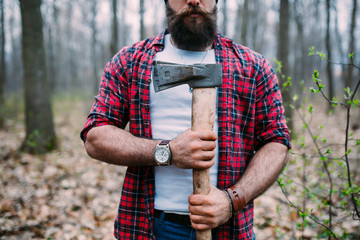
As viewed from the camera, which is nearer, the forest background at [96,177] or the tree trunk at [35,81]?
the forest background at [96,177]

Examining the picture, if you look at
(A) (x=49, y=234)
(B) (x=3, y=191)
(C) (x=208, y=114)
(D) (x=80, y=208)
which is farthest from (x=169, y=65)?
(B) (x=3, y=191)

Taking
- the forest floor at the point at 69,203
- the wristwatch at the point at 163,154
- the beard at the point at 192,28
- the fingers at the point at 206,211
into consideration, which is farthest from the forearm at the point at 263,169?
the forest floor at the point at 69,203

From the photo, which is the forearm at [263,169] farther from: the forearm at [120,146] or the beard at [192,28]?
the beard at [192,28]

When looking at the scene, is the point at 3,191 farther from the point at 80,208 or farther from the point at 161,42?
the point at 161,42

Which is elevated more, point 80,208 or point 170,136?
point 170,136

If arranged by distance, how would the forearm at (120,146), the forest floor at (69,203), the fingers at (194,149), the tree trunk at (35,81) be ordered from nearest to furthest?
the fingers at (194,149), the forearm at (120,146), the forest floor at (69,203), the tree trunk at (35,81)

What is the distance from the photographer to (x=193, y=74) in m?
1.33

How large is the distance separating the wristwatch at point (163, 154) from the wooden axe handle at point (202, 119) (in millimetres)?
171

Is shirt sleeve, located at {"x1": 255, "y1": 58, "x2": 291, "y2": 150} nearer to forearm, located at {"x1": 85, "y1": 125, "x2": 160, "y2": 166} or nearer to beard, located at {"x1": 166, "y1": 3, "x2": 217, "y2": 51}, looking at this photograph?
beard, located at {"x1": 166, "y1": 3, "x2": 217, "y2": 51}

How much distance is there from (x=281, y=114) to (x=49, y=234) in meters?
3.43

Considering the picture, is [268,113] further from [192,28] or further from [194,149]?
[192,28]

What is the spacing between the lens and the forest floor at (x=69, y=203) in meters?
3.42

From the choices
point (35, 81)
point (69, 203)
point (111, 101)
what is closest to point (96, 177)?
point (69, 203)

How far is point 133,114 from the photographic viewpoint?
156cm
